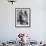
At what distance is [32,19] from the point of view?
A: 522cm

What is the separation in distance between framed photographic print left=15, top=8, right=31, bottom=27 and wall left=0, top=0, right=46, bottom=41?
0.11 metres

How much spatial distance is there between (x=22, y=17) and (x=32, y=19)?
1.29ft

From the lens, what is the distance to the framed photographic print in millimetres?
5219

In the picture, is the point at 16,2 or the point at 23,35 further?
the point at 16,2

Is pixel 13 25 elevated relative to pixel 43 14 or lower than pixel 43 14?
lower

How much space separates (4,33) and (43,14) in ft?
5.46

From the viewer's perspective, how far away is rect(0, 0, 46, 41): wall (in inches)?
205


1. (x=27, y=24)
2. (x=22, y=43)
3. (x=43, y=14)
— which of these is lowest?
(x=22, y=43)

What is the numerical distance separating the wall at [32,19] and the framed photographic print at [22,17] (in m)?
0.11

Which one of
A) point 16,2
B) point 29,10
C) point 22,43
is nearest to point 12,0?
point 16,2

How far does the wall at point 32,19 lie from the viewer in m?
5.21

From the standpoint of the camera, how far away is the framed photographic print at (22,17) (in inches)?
205

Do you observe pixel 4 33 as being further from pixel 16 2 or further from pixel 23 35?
pixel 23 35

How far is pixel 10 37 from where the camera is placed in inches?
206
